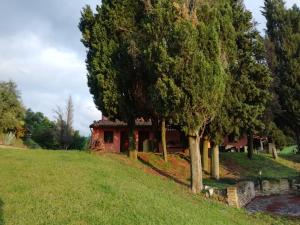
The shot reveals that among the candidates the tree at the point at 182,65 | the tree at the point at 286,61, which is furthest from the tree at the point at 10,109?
the tree at the point at 286,61

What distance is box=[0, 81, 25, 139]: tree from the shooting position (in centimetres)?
4044

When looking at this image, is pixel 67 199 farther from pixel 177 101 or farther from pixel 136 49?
pixel 136 49

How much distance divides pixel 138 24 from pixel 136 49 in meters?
3.31

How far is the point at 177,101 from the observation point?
62.3ft

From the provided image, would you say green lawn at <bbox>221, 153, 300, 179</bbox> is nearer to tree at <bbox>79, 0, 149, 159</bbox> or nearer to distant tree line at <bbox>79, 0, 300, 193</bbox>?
distant tree line at <bbox>79, 0, 300, 193</bbox>

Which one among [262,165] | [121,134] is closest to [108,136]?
[121,134]

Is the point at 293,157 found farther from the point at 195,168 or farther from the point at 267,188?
the point at 195,168

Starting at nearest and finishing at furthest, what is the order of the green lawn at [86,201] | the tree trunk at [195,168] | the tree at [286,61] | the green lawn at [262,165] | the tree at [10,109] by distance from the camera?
the green lawn at [86,201] → the tree trunk at [195,168] → the tree at [286,61] → the green lawn at [262,165] → the tree at [10,109]

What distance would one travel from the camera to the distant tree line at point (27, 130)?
1598 inches

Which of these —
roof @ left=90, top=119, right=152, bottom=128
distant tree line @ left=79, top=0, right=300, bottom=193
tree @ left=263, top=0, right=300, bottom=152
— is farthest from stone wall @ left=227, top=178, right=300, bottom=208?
roof @ left=90, top=119, right=152, bottom=128

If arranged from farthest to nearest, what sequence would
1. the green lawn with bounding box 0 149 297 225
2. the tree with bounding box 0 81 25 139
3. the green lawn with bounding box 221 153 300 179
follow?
the tree with bounding box 0 81 25 139, the green lawn with bounding box 221 153 300 179, the green lawn with bounding box 0 149 297 225

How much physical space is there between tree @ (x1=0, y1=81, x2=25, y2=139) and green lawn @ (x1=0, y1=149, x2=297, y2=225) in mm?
22389

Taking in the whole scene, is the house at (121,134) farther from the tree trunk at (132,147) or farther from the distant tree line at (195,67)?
the tree trunk at (132,147)

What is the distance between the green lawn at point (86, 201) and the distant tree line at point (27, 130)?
22538 mm
